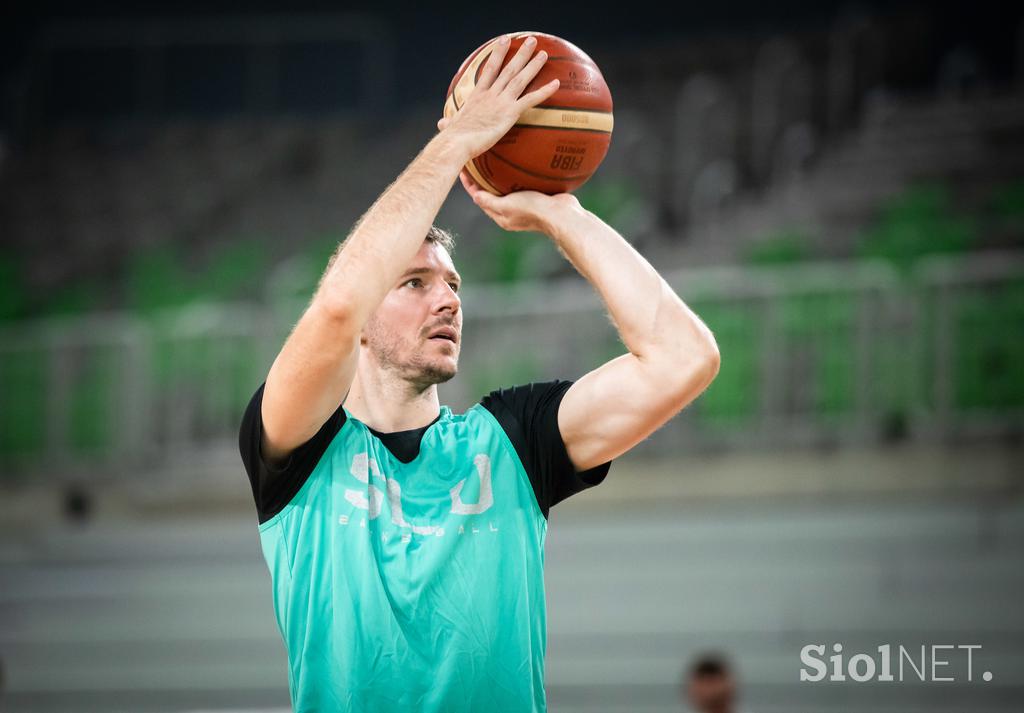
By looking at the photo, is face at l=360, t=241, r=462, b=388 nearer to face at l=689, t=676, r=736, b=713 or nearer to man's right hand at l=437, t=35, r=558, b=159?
man's right hand at l=437, t=35, r=558, b=159

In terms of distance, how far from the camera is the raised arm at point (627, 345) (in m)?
2.80

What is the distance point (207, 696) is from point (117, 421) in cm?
236

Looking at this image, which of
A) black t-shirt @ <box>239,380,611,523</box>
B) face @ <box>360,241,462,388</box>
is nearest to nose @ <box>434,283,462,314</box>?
face @ <box>360,241,462,388</box>

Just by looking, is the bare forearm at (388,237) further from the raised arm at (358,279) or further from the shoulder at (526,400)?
the shoulder at (526,400)

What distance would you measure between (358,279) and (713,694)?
3.73 meters

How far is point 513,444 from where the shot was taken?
298 centimetres

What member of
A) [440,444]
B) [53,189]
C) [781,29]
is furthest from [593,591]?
[53,189]

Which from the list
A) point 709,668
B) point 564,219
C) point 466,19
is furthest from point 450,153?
point 466,19

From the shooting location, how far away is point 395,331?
2.98m

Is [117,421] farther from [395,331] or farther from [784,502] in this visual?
[395,331]

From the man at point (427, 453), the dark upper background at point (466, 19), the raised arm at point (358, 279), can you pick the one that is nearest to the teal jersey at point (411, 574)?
the man at point (427, 453)

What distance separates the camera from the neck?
9.90 ft

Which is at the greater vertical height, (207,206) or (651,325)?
(207,206)

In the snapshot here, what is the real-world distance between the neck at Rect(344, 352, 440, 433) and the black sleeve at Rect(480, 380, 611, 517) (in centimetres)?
16
